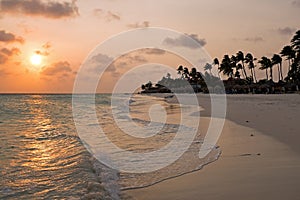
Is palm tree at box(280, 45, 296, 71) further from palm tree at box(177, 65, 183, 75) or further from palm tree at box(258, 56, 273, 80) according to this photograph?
palm tree at box(177, 65, 183, 75)

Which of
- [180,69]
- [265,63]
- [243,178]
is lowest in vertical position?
[243,178]

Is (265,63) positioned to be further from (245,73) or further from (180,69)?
(180,69)

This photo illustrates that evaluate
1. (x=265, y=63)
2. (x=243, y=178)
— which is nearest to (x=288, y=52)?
(x=265, y=63)

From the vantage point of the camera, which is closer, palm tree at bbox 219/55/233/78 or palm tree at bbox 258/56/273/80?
palm tree at bbox 258/56/273/80

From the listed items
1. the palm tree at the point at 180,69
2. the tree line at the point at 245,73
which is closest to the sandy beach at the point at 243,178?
the tree line at the point at 245,73

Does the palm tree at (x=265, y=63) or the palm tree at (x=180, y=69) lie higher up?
the palm tree at (x=180, y=69)

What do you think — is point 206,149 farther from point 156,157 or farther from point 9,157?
point 9,157

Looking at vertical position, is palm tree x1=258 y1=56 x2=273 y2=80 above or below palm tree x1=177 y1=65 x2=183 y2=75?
below

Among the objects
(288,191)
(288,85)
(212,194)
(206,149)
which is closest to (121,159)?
(206,149)

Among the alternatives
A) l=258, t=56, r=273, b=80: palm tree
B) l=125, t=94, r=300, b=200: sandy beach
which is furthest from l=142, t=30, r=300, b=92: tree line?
l=125, t=94, r=300, b=200: sandy beach

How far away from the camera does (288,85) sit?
183 feet

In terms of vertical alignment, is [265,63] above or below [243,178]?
above

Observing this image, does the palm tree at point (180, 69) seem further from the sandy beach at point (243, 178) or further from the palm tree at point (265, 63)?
the sandy beach at point (243, 178)

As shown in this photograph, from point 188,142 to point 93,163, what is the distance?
4.03m
